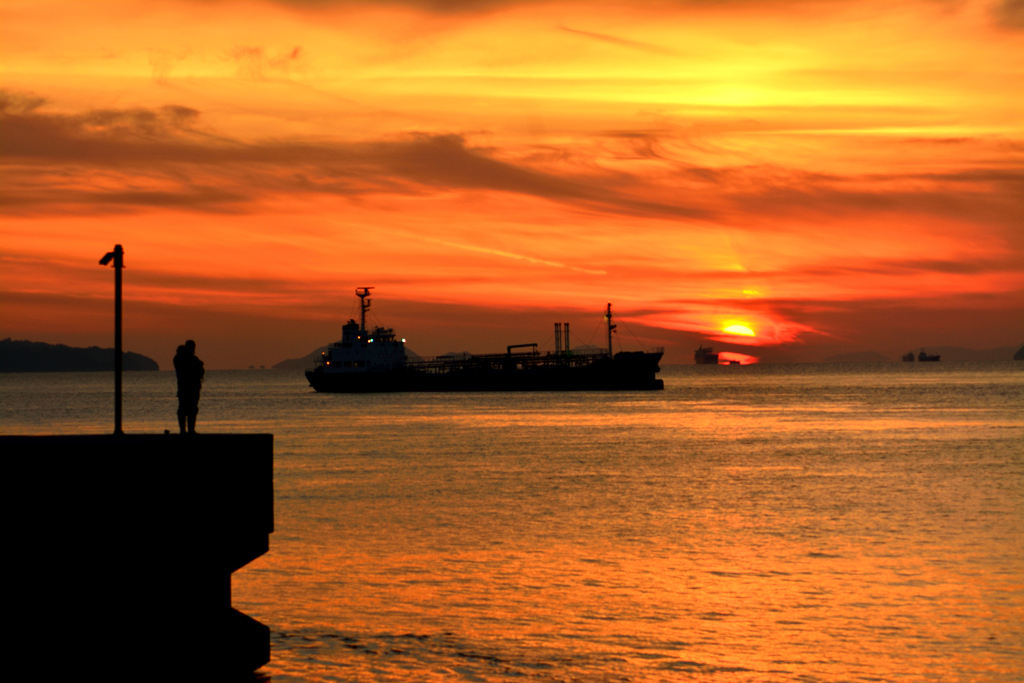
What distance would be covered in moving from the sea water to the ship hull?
74.9 m

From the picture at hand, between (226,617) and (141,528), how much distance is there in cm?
163

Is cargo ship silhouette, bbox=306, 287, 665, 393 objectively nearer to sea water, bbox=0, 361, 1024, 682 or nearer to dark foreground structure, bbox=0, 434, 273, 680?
sea water, bbox=0, 361, 1024, 682

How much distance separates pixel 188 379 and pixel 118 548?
4.51 m

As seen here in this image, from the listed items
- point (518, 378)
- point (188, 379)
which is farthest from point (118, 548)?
point (518, 378)

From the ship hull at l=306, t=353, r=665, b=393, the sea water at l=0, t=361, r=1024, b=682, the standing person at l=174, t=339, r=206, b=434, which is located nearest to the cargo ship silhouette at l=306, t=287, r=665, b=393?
the ship hull at l=306, t=353, r=665, b=393

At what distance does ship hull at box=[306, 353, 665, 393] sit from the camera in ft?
398

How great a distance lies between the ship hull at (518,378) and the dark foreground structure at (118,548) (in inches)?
4399

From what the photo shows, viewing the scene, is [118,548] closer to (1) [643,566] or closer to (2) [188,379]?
(2) [188,379]

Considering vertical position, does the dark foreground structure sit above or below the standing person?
below

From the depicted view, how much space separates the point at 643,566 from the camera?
18484 mm

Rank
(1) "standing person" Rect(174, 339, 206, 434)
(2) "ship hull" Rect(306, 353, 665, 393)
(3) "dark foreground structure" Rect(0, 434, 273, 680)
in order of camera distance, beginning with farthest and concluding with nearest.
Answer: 1. (2) "ship hull" Rect(306, 353, 665, 393)
2. (1) "standing person" Rect(174, 339, 206, 434)
3. (3) "dark foreground structure" Rect(0, 434, 273, 680)

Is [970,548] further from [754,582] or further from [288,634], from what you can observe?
[288,634]

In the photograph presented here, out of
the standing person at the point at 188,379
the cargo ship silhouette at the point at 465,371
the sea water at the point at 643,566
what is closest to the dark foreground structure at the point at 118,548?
the sea water at the point at 643,566

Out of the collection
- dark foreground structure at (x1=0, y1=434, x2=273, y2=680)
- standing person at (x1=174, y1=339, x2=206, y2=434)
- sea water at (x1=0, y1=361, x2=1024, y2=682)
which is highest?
standing person at (x1=174, y1=339, x2=206, y2=434)
